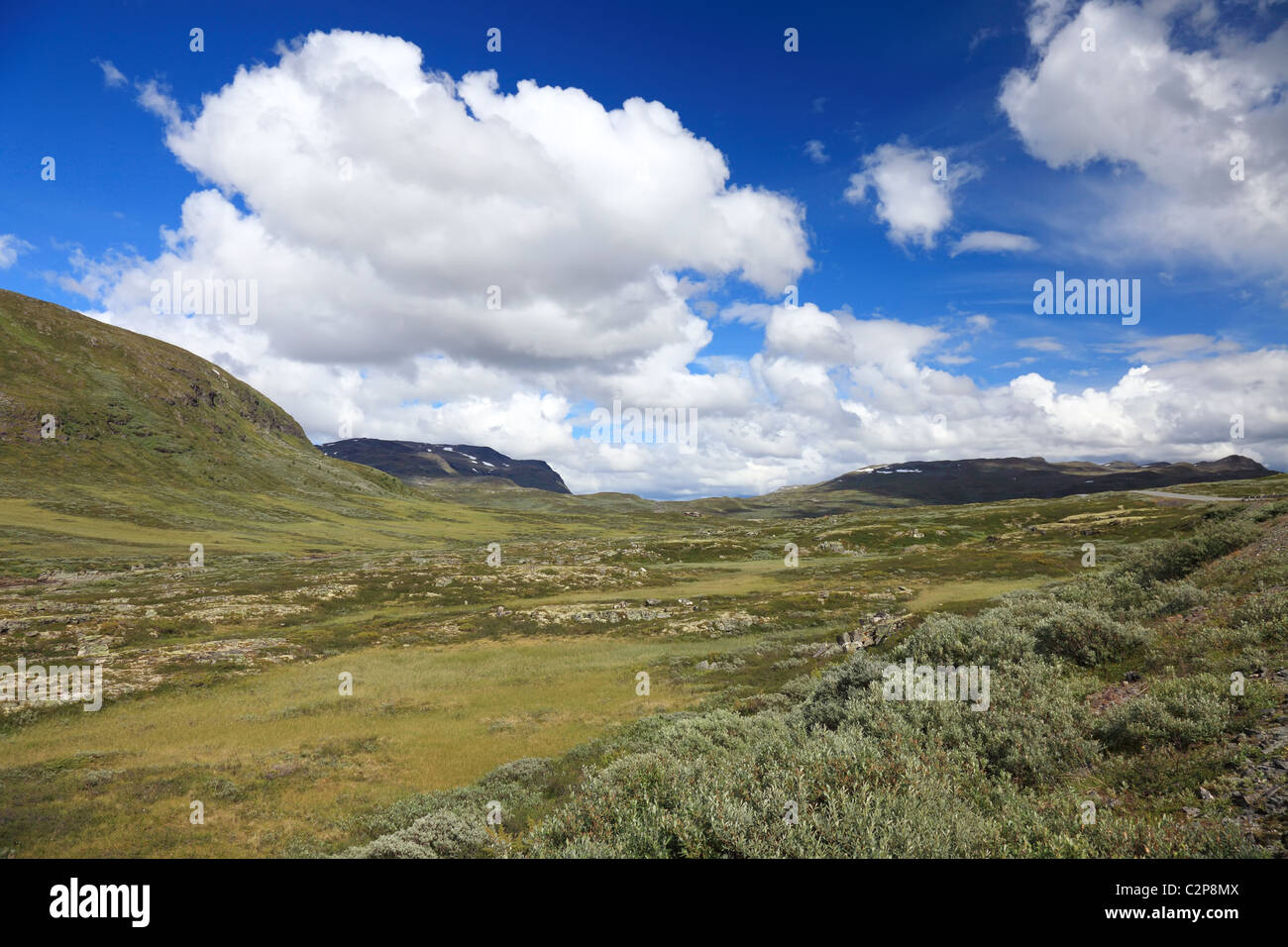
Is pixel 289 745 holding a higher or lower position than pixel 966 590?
lower

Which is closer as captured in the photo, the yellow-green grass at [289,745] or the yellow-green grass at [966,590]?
the yellow-green grass at [289,745]

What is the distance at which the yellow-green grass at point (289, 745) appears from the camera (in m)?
16.3

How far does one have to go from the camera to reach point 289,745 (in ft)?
77.7

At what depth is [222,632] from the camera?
149 feet

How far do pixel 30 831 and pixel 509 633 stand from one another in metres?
32.5

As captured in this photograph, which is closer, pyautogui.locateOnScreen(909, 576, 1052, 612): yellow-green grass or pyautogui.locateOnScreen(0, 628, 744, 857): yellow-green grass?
pyautogui.locateOnScreen(0, 628, 744, 857): yellow-green grass

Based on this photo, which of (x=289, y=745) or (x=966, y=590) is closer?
(x=289, y=745)

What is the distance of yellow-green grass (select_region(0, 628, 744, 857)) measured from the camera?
1627 cm
